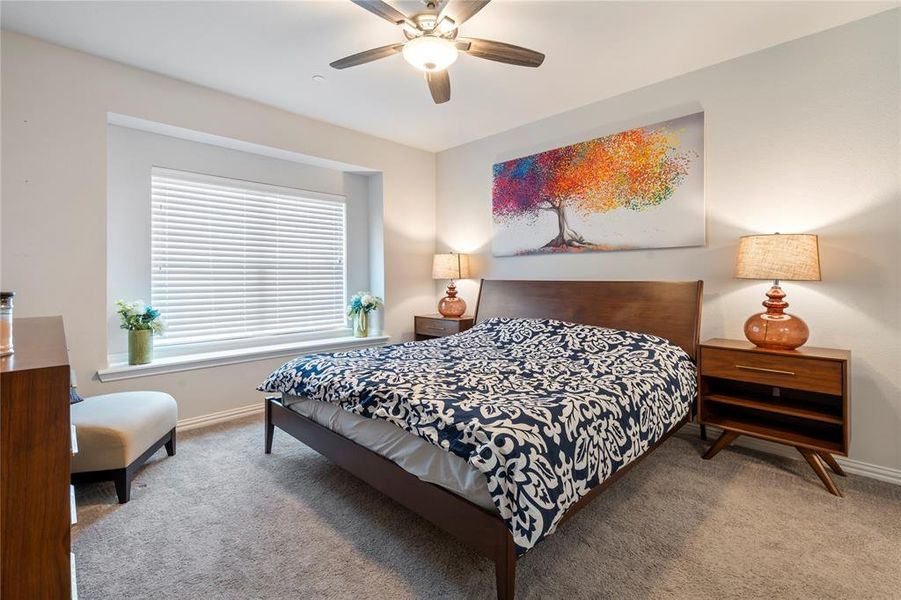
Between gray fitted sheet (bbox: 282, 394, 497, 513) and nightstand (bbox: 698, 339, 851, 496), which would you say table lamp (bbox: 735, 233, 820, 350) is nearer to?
nightstand (bbox: 698, 339, 851, 496)

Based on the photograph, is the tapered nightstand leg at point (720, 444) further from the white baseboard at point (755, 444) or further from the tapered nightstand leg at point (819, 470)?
the tapered nightstand leg at point (819, 470)

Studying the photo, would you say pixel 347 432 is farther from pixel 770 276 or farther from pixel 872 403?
pixel 872 403

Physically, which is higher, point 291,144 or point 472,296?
point 291,144

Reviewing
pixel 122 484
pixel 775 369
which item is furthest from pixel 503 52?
pixel 122 484

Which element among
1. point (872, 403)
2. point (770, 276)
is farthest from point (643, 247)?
point (872, 403)

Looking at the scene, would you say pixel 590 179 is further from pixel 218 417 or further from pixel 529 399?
pixel 218 417

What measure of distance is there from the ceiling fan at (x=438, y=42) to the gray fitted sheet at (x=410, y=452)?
1824 millimetres

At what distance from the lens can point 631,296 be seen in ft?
10.5

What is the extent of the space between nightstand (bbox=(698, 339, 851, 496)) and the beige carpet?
0.77 feet

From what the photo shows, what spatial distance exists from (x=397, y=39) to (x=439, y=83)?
43 cm

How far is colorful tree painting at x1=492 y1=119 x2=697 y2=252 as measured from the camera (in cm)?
311

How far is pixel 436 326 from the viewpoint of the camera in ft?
14.3

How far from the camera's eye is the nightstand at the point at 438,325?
13.8 feet

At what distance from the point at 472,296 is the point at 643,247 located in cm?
185
